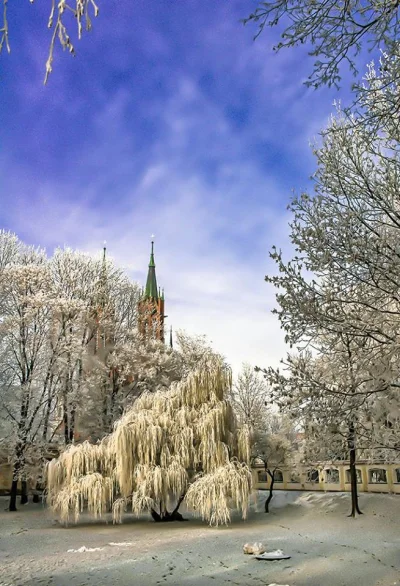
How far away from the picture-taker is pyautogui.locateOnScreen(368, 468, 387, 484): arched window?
72.4ft

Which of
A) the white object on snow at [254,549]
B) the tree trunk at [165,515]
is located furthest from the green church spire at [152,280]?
the white object on snow at [254,549]

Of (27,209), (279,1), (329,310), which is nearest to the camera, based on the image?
(279,1)

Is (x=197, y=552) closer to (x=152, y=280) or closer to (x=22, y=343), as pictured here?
(x=22, y=343)

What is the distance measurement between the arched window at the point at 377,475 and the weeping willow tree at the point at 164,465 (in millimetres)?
9840

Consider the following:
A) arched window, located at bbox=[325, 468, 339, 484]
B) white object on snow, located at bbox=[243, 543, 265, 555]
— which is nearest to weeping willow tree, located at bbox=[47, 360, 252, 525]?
white object on snow, located at bbox=[243, 543, 265, 555]

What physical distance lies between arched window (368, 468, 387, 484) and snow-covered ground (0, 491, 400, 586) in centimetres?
527

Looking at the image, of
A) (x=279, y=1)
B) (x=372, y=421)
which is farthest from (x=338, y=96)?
(x=372, y=421)

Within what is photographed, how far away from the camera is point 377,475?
23.4 meters

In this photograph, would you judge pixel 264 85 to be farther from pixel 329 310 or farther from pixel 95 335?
pixel 95 335

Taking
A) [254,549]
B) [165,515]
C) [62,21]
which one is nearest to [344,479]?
[165,515]

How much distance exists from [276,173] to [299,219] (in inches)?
52.9

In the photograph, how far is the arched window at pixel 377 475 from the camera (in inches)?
869

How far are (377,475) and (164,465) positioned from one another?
550 inches

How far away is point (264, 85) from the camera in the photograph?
6.04m
